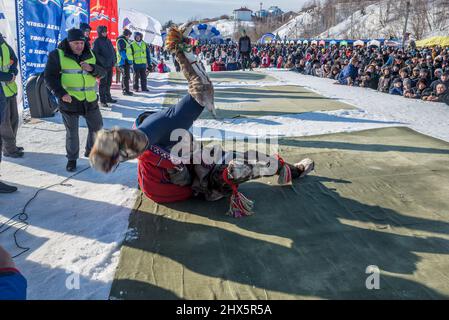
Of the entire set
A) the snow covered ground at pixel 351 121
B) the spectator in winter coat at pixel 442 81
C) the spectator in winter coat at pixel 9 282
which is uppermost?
the spectator in winter coat at pixel 442 81

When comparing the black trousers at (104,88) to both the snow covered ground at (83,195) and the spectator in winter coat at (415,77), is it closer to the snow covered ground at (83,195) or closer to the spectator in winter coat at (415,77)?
the snow covered ground at (83,195)

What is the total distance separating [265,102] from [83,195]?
5301 millimetres

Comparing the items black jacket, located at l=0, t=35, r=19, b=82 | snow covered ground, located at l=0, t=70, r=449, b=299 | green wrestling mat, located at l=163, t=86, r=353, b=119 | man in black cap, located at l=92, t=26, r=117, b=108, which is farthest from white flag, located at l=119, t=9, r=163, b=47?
black jacket, located at l=0, t=35, r=19, b=82

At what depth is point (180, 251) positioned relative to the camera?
2412 mm

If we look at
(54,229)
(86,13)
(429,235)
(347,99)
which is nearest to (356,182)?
(429,235)

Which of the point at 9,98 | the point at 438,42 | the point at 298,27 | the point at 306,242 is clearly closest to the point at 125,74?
the point at 9,98

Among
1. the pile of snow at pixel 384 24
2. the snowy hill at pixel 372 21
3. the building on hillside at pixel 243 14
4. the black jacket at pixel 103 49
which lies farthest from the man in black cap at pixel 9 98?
the building on hillside at pixel 243 14

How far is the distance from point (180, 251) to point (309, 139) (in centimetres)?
310

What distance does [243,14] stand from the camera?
9331cm

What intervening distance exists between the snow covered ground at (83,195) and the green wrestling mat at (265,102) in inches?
17.5

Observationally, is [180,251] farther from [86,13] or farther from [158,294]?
[86,13]

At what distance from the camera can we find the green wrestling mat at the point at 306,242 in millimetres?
2025

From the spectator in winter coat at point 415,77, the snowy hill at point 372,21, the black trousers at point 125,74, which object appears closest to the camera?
the spectator in winter coat at point 415,77

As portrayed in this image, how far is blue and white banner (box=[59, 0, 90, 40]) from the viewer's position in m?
7.06
